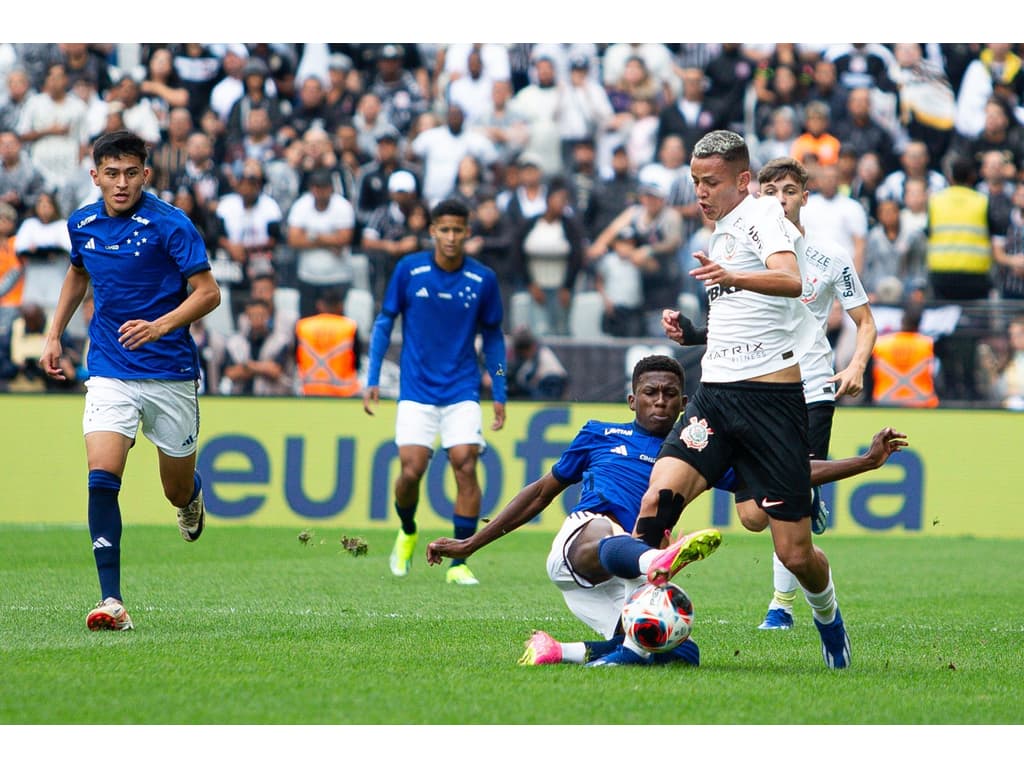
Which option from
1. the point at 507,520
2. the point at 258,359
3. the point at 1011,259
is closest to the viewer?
the point at 507,520

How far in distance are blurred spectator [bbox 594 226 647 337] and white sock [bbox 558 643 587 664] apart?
9.84 meters

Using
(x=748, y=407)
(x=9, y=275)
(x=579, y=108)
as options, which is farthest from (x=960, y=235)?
(x=748, y=407)

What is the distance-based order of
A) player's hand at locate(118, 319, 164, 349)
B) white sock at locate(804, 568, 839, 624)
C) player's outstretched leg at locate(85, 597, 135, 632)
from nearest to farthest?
1. white sock at locate(804, 568, 839, 624)
2. player's outstretched leg at locate(85, 597, 135, 632)
3. player's hand at locate(118, 319, 164, 349)

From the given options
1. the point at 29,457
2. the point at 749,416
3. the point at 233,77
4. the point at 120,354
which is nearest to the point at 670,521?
the point at 749,416

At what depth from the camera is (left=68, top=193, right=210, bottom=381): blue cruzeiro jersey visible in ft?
26.3

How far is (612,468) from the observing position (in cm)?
702

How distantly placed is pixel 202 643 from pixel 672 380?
2.44 metres

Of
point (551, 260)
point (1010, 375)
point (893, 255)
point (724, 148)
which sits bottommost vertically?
point (1010, 375)

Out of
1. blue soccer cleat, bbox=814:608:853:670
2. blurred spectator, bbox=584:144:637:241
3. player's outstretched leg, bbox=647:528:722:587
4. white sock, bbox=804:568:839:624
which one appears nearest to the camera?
player's outstretched leg, bbox=647:528:722:587

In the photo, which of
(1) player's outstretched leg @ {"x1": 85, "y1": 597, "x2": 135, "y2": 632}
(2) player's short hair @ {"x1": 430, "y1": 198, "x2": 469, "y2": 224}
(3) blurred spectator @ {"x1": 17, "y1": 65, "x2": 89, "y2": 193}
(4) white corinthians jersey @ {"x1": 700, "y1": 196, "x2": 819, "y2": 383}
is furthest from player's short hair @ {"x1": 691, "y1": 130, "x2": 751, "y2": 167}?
(3) blurred spectator @ {"x1": 17, "y1": 65, "x2": 89, "y2": 193}

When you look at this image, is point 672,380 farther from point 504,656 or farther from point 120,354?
point 120,354

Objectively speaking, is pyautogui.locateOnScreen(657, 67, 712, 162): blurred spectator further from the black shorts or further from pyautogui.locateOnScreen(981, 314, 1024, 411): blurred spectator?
the black shorts

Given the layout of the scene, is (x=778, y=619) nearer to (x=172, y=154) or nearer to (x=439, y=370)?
(x=439, y=370)

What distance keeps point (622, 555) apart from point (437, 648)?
1.27 metres
